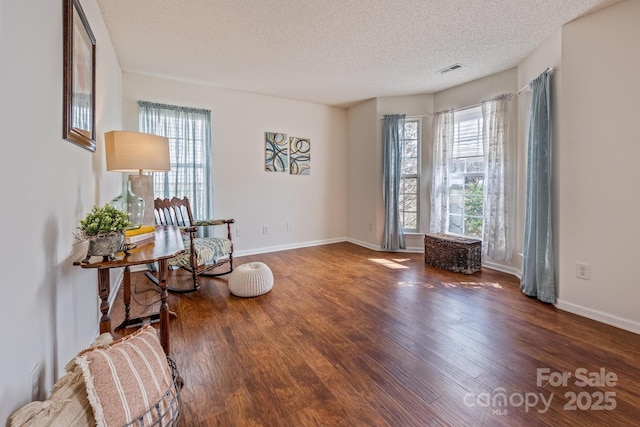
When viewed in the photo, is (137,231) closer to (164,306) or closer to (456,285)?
(164,306)

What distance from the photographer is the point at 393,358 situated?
1769mm

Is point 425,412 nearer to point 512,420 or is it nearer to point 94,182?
point 512,420

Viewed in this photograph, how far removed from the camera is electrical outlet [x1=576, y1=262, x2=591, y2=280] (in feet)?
7.72

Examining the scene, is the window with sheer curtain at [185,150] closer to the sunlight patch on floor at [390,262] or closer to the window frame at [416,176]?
the sunlight patch on floor at [390,262]

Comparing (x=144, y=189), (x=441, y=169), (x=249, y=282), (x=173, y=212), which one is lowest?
(x=249, y=282)

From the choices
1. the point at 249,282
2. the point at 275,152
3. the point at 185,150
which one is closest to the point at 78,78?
the point at 249,282

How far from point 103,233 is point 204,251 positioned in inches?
66.8

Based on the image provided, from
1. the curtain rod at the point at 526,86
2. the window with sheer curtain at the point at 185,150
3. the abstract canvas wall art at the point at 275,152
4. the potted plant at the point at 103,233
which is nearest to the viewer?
the potted plant at the point at 103,233

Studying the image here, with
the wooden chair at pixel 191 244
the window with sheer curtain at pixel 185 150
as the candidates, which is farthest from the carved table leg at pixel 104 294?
the window with sheer curtain at pixel 185 150

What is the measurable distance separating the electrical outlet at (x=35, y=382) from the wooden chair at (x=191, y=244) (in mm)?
1613

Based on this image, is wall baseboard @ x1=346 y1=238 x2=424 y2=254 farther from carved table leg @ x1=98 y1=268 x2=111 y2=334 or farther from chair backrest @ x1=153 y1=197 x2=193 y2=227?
carved table leg @ x1=98 y1=268 x2=111 y2=334

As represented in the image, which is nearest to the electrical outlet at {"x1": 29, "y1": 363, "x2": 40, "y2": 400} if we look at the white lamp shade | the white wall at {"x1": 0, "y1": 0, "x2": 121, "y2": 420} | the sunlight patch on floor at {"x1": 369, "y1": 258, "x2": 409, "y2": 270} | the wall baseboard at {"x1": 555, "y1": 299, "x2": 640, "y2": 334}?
the white wall at {"x1": 0, "y1": 0, "x2": 121, "y2": 420}

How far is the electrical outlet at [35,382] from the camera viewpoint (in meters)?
1.00

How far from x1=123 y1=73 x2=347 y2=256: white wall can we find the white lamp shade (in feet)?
6.07
